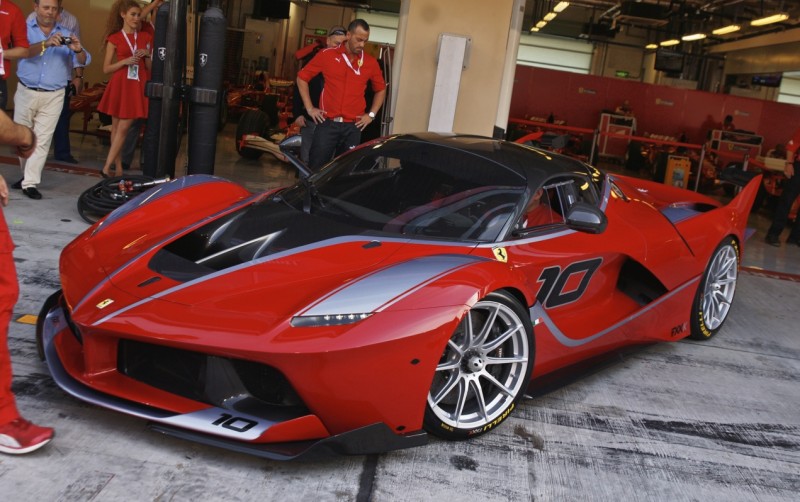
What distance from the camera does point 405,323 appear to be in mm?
2861

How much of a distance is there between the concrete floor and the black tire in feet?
22.2

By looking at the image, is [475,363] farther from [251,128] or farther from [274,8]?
[274,8]

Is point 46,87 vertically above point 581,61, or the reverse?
point 581,61

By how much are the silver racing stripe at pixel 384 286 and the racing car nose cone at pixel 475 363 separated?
0.39m

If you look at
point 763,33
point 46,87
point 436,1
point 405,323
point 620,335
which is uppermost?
point 763,33

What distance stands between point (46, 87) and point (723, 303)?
18.3ft

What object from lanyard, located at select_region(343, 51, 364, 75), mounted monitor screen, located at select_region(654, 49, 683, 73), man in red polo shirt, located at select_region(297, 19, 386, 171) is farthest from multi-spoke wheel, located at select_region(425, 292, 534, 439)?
mounted monitor screen, located at select_region(654, 49, 683, 73)

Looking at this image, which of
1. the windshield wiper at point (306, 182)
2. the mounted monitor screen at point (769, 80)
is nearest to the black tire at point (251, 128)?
the windshield wiper at point (306, 182)

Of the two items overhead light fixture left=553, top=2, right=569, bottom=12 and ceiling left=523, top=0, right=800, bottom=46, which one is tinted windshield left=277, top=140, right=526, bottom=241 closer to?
ceiling left=523, top=0, right=800, bottom=46

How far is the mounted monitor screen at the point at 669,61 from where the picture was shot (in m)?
27.5

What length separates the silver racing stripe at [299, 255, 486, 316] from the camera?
9.42 ft

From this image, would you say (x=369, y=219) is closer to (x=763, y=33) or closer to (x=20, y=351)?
(x=20, y=351)

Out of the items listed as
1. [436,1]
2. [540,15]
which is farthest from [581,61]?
[436,1]

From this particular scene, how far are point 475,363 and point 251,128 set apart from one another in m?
9.17
